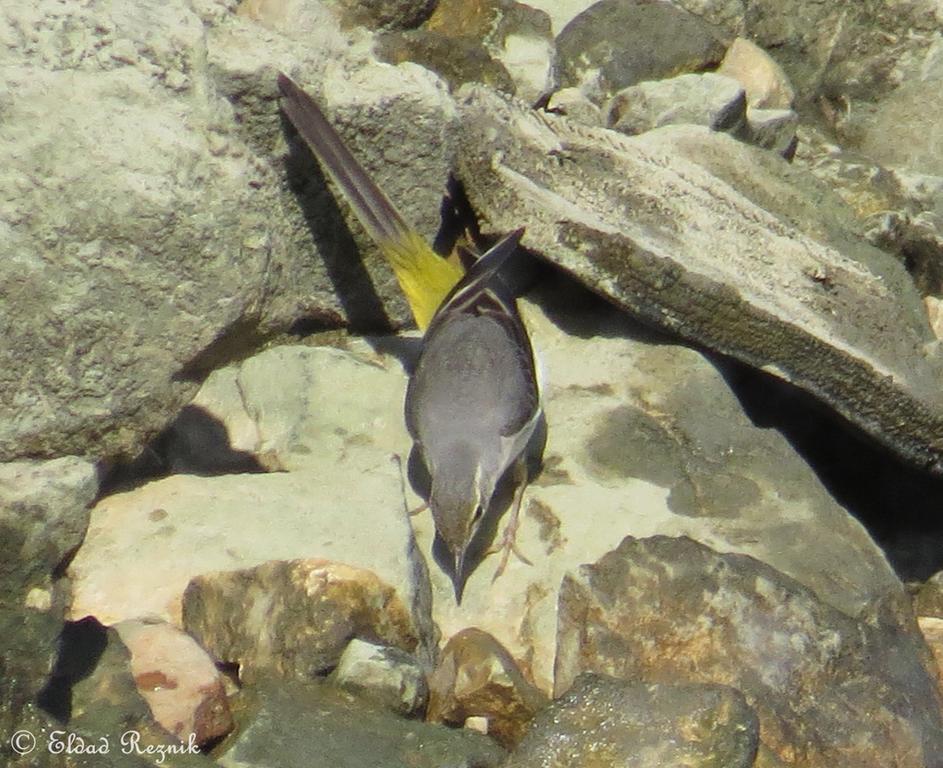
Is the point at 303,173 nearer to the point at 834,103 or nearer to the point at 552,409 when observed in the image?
the point at 552,409

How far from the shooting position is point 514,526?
7438 mm

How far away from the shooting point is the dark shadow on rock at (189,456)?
23.3 ft

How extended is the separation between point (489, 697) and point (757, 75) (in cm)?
497

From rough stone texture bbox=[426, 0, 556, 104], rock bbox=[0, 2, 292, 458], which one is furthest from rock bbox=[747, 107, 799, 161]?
rock bbox=[0, 2, 292, 458]

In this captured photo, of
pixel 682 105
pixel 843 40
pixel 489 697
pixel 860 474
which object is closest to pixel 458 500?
pixel 489 697

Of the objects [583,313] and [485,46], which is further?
[485,46]

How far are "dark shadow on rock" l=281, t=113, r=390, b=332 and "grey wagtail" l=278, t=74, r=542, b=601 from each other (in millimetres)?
148

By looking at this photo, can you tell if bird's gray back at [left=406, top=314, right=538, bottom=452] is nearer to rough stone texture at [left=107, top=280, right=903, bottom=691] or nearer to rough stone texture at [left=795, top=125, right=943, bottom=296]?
rough stone texture at [left=107, top=280, right=903, bottom=691]

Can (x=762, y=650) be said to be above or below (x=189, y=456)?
above

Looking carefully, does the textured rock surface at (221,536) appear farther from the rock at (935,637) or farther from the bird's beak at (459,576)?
the rock at (935,637)

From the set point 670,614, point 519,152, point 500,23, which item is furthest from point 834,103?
point 670,614

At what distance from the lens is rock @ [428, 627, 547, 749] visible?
6199 mm

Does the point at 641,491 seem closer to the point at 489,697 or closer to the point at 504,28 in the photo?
the point at 489,697

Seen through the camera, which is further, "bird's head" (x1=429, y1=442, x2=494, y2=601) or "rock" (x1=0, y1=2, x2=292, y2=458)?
"bird's head" (x1=429, y1=442, x2=494, y2=601)
